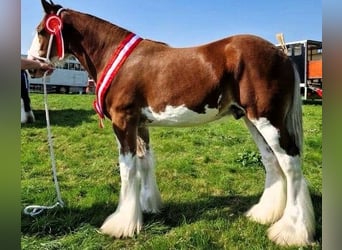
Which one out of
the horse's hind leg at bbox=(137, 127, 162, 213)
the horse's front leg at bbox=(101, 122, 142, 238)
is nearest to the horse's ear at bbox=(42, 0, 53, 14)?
the horse's front leg at bbox=(101, 122, 142, 238)

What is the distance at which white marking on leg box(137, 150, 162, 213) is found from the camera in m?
2.33

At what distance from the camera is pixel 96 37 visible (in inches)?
86.7

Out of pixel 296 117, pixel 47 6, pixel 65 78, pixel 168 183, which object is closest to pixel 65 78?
pixel 65 78

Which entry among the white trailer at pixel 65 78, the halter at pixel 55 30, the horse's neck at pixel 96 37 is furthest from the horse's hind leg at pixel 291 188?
the white trailer at pixel 65 78

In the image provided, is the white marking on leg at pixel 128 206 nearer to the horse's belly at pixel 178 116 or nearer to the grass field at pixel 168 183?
the grass field at pixel 168 183

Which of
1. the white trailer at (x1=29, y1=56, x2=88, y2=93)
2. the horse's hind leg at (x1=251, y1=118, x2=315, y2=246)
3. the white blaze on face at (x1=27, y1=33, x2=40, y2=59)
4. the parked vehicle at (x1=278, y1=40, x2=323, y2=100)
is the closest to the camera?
the horse's hind leg at (x1=251, y1=118, x2=315, y2=246)

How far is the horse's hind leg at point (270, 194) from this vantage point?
7.13ft

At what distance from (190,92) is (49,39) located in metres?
0.96

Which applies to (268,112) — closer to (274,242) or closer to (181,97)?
(181,97)

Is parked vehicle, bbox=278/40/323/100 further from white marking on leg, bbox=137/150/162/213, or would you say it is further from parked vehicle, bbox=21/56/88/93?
parked vehicle, bbox=21/56/88/93

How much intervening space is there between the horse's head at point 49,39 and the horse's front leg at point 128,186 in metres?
0.60

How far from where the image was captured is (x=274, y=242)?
1.93 meters
